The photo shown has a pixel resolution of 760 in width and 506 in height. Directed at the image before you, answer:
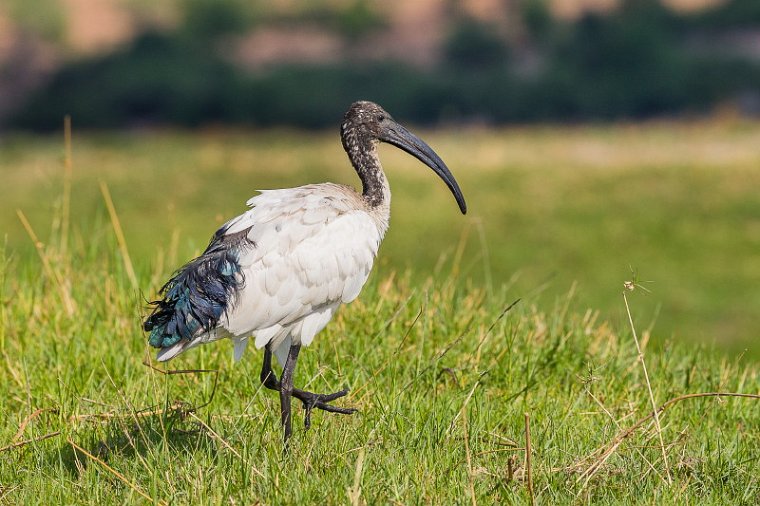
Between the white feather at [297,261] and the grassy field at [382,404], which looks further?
the white feather at [297,261]

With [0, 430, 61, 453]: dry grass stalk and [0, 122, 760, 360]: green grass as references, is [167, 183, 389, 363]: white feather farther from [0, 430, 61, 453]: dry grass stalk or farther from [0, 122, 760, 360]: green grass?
[0, 122, 760, 360]: green grass

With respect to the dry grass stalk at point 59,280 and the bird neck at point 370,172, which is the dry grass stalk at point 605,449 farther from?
the dry grass stalk at point 59,280

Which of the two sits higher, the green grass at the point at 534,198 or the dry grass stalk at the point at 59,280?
the dry grass stalk at the point at 59,280

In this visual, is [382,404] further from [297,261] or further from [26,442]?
[26,442]

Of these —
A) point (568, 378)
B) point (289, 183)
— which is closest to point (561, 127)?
point (289, 183)

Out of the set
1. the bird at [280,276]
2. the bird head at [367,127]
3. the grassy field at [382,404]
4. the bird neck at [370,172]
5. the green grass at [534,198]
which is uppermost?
the bird head at [367,127]

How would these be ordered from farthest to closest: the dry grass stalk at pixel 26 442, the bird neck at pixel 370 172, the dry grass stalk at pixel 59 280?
the dry grass stalk at pixel 59 280
the bird neck at pixel 370 172
the dry grass stalk at pixel 26 442

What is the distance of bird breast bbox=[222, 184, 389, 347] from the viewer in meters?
4.45

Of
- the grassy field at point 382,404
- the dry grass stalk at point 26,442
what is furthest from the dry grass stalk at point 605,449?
the dry grass stalk at point 26,442

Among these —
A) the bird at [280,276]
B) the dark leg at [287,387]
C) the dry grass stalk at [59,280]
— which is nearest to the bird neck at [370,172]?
the bird at [280,276]

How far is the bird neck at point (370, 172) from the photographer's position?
4926mm

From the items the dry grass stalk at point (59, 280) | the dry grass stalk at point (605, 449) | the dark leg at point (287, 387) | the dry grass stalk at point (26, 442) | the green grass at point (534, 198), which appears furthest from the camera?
the green grass at point (534, 198)

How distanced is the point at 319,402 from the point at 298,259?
65 cm

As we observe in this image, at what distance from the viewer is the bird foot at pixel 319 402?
4629 millimetres
